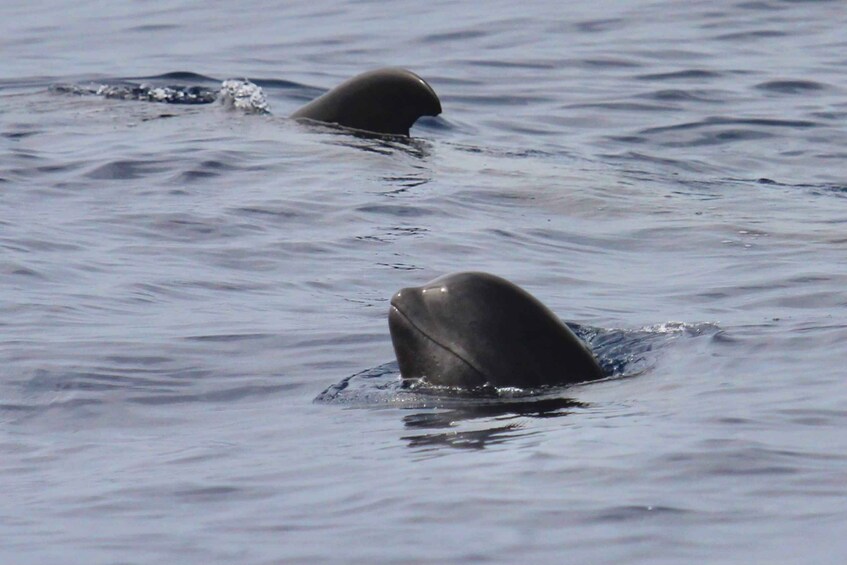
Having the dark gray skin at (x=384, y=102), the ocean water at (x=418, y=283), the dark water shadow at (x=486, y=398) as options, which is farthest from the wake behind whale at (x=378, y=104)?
the dark water shadow at (x=486, y=398)

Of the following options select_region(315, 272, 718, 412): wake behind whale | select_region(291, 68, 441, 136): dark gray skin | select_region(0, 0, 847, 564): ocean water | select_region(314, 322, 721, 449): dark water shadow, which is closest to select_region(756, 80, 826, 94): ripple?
select_region(0, 0, 847, 564): ocean water

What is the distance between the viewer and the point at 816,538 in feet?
17.4

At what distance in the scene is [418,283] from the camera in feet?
35.1

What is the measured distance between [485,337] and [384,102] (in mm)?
8904

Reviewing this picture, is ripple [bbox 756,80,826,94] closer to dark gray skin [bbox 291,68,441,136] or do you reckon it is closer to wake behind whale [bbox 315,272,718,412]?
dark gray skin [bbox 291,68,441,136]

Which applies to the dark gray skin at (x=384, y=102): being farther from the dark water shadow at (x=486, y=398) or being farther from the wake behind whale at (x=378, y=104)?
the dark water shadow at (x=486, y=398)

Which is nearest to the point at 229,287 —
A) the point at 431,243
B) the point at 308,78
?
the point at 431,243

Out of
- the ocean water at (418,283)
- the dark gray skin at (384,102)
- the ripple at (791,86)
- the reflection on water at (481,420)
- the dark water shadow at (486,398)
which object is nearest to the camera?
the ocean water at (418,283)

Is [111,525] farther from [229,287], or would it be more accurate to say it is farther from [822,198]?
[822,198]

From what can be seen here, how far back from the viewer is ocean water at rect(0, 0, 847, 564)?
578cm

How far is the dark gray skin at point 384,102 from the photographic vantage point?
53.6 feet

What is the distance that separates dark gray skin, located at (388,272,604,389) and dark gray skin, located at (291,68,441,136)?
853 centimetres

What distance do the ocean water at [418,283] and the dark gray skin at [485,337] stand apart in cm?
29

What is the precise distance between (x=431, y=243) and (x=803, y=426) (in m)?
5.42
